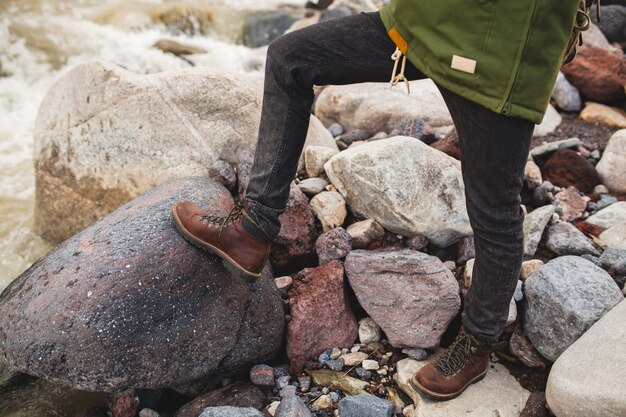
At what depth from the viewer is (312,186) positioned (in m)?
3.45

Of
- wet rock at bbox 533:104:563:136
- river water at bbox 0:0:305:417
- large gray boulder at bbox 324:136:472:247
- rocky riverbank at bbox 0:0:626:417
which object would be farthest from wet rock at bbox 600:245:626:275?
river water at bbox 0:0:305:417

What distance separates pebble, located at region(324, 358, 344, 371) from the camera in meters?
2.73

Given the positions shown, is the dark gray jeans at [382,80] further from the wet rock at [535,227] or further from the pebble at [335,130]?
the pebble at [335,130]

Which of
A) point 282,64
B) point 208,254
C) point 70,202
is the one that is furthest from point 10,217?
point 282,64

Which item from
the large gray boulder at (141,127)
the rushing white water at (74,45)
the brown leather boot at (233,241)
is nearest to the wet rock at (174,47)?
the rushing white water at (74,45)

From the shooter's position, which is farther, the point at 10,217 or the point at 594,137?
the point at 594,137

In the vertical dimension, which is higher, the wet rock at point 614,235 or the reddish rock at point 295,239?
the wet rock at point 614,235

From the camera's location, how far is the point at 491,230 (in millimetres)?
2014

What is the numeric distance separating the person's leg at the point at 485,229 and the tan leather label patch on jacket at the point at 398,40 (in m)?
0.20

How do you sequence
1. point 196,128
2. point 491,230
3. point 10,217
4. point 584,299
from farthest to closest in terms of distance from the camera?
point 10,217 < point 196,128 < point 584,299 < point 491,230

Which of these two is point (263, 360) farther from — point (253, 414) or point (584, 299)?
point (584, 299)

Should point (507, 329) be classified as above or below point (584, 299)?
below

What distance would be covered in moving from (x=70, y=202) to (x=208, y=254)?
1.83 metres

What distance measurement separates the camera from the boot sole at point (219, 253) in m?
2.39
